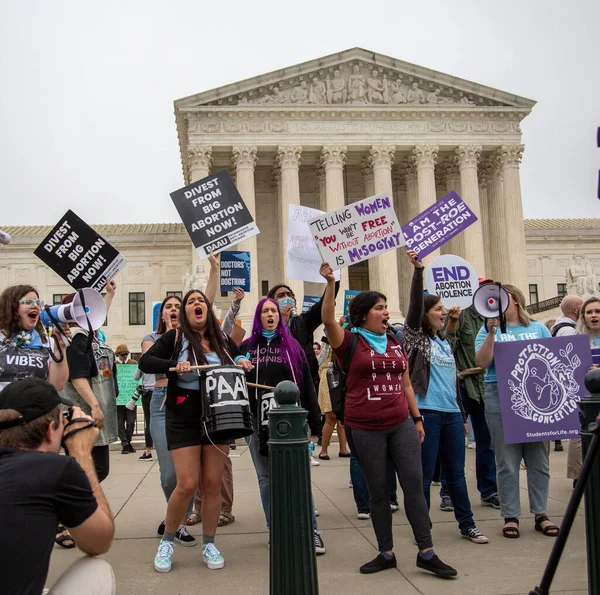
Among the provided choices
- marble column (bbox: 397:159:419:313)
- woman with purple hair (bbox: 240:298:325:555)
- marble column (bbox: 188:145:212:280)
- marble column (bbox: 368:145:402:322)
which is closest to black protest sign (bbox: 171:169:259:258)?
woman with purple hair (bbox: 240:298:325:555)

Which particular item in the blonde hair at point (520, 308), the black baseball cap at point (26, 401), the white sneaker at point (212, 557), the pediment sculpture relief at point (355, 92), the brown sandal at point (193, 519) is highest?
the pediment sculpture relief at point (355, 92)

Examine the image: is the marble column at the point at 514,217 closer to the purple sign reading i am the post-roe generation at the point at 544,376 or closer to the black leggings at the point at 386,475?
the purple sign reading i am the post-roe generation at the point at 544,376

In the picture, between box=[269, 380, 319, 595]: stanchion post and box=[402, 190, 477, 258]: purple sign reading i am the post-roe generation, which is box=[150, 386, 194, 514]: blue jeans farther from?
box=[402, 190, 477, 258]: purple sign reading i am the post-roe generation

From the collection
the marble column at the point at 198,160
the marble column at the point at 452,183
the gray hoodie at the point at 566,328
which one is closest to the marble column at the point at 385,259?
the marble column at the point at 452,183

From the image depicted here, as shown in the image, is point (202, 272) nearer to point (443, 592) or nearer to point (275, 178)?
point (275, 178)

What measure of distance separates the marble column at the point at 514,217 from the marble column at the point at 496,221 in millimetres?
506

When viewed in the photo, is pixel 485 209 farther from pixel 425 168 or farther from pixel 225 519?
pixel 225 519

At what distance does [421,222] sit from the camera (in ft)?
31.2

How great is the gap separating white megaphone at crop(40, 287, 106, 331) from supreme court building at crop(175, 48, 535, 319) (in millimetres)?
32574

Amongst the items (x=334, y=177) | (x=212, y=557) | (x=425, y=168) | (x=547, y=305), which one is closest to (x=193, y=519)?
(x=212, y=557)

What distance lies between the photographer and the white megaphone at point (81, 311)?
5605mm

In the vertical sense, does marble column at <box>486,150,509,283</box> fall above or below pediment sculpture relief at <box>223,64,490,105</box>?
below

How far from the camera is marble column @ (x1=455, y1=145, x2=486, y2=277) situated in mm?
40250

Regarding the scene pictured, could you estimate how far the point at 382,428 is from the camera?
5.28m
